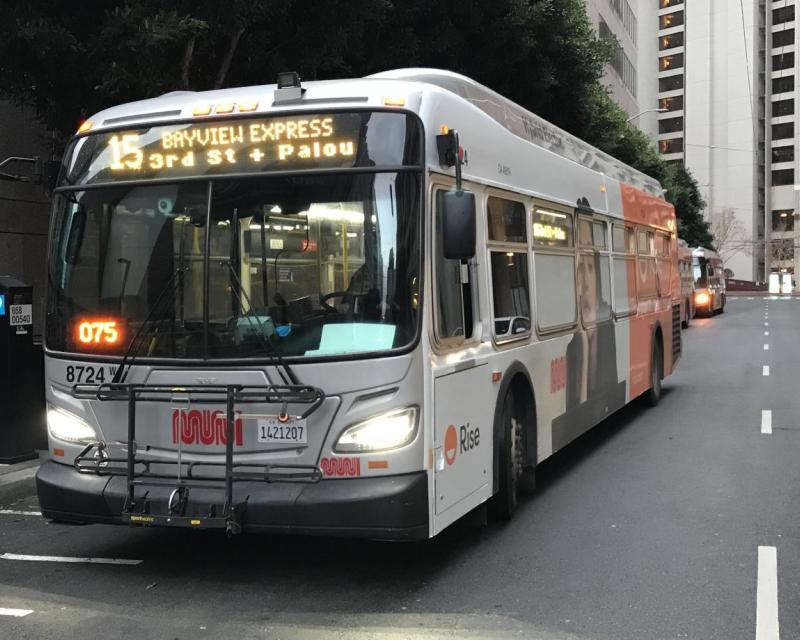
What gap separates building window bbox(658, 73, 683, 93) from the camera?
118 metres

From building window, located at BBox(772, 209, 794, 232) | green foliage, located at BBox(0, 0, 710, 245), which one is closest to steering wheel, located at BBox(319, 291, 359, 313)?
green foliage, located at BBox(0, 0, 710, 245)

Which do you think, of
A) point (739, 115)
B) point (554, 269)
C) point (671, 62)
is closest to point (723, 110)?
point (739, 115)

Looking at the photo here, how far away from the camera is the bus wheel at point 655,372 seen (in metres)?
12.7

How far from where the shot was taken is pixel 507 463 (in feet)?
21.5

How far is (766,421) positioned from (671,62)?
4590 inches

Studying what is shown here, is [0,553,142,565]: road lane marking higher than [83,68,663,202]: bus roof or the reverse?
the reverse

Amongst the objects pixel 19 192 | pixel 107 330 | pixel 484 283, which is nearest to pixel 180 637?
pixel 107 330

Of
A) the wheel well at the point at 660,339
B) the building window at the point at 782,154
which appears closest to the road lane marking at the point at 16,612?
the wheel well at the point at 660,339

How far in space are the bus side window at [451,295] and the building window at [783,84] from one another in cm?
12488

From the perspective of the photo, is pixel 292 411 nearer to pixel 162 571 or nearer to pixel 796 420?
pixel 162 571

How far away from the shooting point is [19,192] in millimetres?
13969

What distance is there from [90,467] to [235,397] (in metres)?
1.09

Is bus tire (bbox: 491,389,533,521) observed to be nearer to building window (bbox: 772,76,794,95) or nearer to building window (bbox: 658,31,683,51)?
building window (bbox: 658,31,683,51)

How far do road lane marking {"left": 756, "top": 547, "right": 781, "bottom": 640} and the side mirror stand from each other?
2445 millimetres
